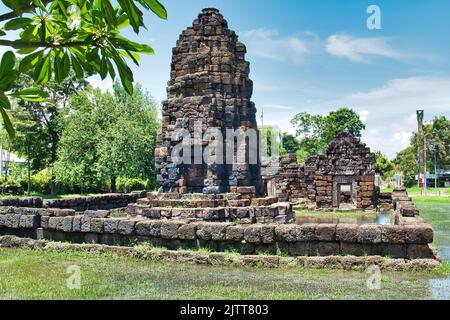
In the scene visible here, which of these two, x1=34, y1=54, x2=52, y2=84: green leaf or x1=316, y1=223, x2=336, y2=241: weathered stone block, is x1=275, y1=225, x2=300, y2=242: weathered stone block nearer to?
x1=316, y1=223, x2=336, y2=241: weathered stone block

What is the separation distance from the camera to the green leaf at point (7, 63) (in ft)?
7.02

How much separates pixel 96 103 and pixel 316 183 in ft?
73.2

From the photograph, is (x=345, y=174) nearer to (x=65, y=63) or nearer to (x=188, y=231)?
(x=188, y=231)

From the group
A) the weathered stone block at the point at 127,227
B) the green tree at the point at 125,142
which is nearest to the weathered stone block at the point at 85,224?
the weathered stone block at the point at 127,227

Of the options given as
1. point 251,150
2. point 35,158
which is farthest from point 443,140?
point 251,150

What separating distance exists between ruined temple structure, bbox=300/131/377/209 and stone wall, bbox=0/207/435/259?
14.9m

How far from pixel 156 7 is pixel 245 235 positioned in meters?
7.29

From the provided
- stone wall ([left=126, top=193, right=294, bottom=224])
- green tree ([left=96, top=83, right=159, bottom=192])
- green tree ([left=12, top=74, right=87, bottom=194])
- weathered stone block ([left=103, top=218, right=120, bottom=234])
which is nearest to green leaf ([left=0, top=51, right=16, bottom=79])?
weathered stone block ([left=103, top=218, right=120, bottom=234])

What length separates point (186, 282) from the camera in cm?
727

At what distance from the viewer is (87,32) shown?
247 centimetres

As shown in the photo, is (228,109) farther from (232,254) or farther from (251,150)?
(232,254)

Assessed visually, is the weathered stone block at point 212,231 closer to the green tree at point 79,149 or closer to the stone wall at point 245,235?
the stone wall at point 245,235

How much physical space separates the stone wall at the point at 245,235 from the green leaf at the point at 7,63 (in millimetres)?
7176

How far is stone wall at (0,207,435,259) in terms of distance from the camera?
8211mm
